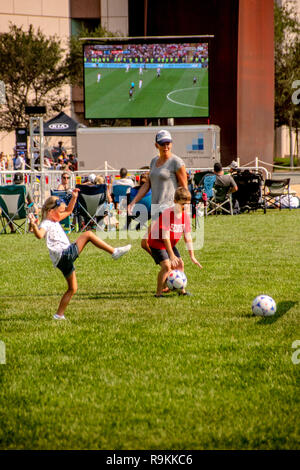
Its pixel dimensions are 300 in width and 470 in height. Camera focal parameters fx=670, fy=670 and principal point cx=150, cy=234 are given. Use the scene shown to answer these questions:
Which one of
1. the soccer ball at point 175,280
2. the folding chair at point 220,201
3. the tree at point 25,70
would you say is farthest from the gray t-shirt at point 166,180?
the tree at point 25,70

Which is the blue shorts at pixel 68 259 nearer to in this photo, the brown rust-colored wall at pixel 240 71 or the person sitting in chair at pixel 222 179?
the person sitting in chair at pixel 222 179

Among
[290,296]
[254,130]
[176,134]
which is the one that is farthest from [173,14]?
[290,296]

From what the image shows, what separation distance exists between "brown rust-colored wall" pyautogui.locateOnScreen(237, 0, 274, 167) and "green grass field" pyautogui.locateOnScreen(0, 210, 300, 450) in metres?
23.8

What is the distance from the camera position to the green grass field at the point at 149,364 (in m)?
4.17

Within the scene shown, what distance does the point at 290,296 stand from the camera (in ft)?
26.8

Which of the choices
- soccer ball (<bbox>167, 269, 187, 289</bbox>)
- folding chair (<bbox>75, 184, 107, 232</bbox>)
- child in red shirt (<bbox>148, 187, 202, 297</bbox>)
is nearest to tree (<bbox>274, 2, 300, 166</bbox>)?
folding chair (<bbox>75, 184, 107, 232</bbox>)

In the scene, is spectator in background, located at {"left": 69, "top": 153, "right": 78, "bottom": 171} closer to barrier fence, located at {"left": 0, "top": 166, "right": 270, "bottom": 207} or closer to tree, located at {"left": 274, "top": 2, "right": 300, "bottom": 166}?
barrier fence, located at {"left": 0, "top": 166, "right": 270, "bottom": 207}

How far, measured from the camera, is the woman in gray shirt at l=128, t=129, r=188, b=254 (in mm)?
8281

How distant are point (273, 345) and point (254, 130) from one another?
93.5 feet

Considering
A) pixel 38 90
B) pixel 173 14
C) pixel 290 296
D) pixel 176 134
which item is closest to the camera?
pixel 290 296

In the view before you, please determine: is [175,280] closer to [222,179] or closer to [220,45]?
[222,179]

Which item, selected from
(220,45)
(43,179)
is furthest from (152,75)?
(43,179)

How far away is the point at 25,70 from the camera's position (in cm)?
4522

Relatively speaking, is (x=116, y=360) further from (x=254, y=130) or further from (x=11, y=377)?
(x=254, y=130)
